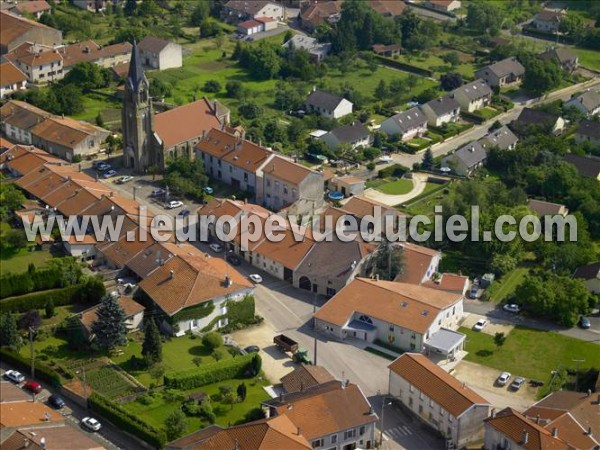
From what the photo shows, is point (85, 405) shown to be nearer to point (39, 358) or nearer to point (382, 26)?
point (39, 358)

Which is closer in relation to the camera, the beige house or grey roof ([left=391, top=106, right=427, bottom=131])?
the beige house

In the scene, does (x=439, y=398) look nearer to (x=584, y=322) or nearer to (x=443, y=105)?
(x=584, y=322)

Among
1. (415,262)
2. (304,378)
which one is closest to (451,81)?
(415,262)

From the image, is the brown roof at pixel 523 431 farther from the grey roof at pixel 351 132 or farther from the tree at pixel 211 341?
the grey roof at pixel 351 132

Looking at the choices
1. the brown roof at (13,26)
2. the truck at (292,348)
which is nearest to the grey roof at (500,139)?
the truck at (292,348)

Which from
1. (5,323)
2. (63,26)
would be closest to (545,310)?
(5,323)

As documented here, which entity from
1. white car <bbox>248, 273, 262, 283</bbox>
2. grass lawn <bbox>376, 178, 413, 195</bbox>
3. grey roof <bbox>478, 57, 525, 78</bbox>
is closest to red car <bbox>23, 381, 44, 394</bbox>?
white car <bbox>248, 273, 262, 283</bbox>

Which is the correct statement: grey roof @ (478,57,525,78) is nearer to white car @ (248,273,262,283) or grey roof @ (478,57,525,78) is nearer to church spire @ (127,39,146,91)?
church spire @ (127,39,146,91)
